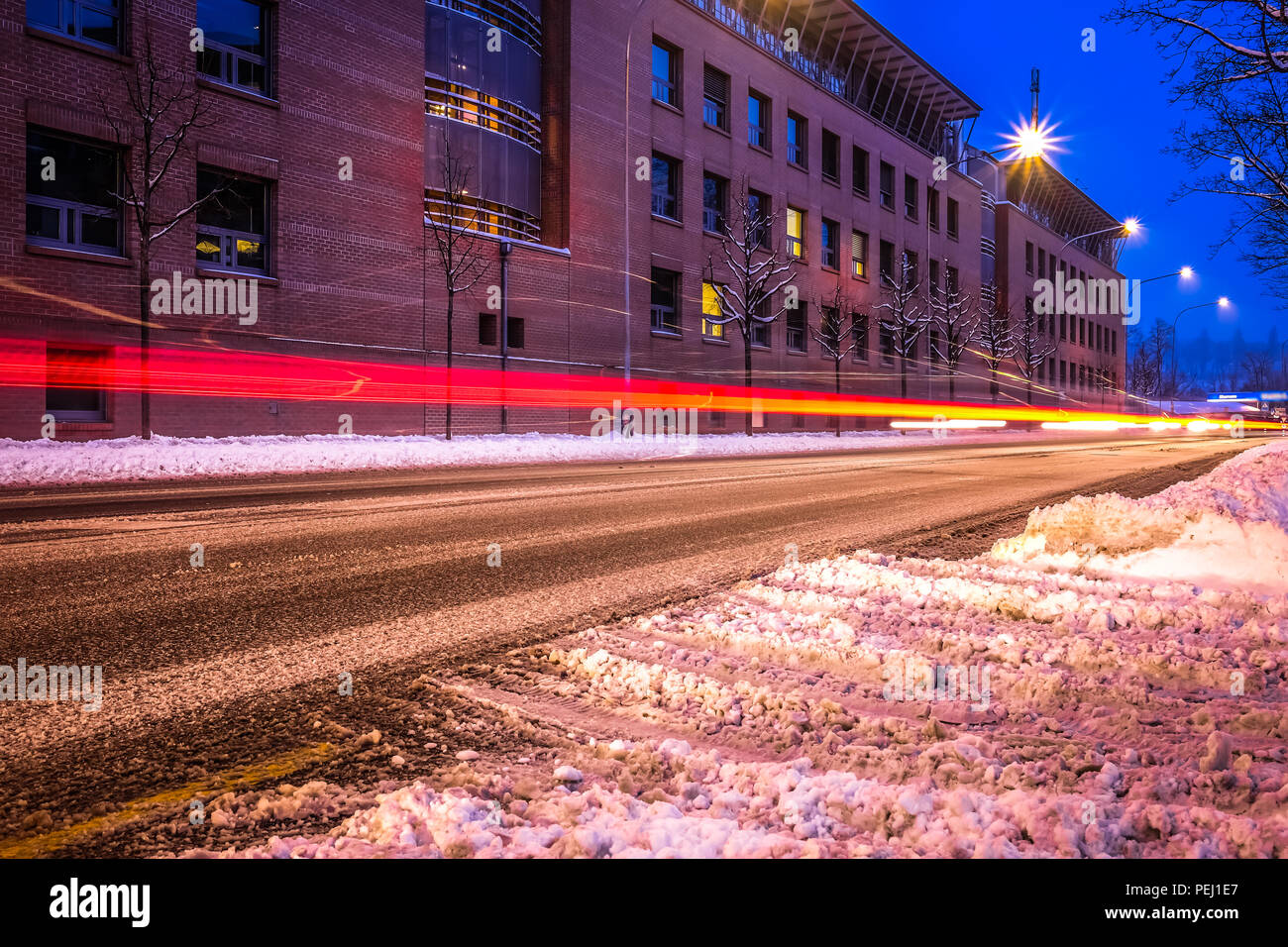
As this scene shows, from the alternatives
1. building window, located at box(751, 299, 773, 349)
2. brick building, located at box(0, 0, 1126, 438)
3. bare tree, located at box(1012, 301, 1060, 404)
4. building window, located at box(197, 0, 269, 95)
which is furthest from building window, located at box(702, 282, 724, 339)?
bare tree, located at box(1012, 301, 1060, 404)

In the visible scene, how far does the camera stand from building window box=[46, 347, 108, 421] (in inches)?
650

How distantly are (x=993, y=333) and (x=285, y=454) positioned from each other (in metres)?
49.5

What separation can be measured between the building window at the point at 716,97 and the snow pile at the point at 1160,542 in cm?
3075

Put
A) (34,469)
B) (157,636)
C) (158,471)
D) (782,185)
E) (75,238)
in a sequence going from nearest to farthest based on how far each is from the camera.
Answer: (157,636)
(34,469)
(158,471)
(75,238)
(782,185)

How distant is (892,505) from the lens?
9.92 meters

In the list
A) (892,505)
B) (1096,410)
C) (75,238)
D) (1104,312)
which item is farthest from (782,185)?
(1104,312)

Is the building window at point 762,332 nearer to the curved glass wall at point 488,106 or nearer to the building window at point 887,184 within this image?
the curved glass wall at point 488,106

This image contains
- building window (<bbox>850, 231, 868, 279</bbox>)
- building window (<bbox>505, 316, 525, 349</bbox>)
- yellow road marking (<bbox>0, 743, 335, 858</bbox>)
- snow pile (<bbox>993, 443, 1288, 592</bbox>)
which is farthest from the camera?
building window (<bbox>850, 231, 868, 279</bbox>)

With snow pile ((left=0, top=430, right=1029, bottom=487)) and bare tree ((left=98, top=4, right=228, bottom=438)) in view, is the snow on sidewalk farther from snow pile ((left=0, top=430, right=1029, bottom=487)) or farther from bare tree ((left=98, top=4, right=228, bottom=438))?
bare tree ((left=98, top=4, right=228, bottom=438))

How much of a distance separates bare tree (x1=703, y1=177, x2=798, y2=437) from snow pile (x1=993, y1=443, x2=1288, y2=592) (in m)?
24.7

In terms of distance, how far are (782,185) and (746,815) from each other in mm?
38016

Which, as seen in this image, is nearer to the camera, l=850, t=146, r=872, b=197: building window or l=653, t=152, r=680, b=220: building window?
l=653, t=152, r=680, b=220: building window

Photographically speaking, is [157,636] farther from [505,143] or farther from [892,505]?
[505,143]

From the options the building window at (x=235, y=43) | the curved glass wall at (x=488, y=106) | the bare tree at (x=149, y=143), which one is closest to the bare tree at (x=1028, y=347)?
the curved glass wall at (x=488, y=106)
